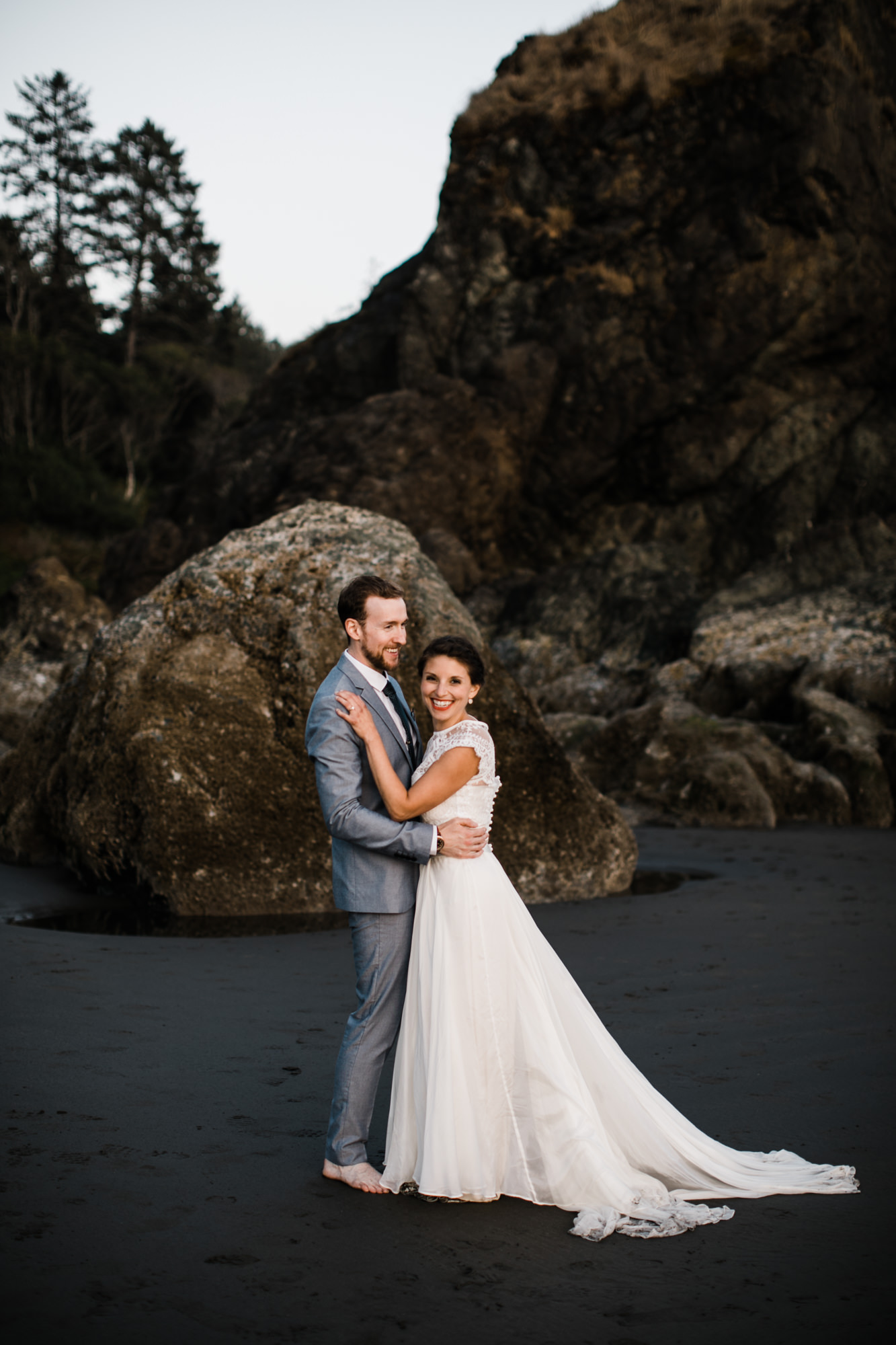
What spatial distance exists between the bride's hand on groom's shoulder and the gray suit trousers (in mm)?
618

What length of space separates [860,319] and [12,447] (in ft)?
89.3

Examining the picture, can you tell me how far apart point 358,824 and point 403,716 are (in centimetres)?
56

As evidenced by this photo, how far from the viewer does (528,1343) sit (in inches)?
93.4

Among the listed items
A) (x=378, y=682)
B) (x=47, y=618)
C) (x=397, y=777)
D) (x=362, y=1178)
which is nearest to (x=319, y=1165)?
(x=362, y=1178)

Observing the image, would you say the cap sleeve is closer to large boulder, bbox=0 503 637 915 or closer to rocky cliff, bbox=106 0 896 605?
large boulder, bbox=0 503 637 915

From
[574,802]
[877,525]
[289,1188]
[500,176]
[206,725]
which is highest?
[500,176]

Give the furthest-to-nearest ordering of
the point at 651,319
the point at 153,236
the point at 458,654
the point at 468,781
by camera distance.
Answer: the point at 153,236
the point at 651,319
the point at 458,654
the point at 468,781

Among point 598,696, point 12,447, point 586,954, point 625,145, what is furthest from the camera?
point 12,447

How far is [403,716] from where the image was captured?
380 centimetres

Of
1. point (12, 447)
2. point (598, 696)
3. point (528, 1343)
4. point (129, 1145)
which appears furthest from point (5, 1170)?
point (12, 447)

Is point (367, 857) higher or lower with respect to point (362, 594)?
lower

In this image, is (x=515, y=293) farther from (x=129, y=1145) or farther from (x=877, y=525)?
(x=129, y=1145)

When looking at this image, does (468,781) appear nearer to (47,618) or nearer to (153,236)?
(47,618)

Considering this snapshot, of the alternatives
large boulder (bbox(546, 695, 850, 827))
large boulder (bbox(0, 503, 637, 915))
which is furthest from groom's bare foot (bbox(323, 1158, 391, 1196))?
large boulder (bbox(546, 695, 850, 827))
